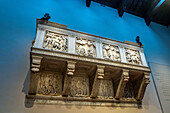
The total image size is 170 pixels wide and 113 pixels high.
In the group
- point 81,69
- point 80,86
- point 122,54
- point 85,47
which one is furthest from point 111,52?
point 80,86

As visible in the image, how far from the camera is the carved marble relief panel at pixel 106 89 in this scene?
543 centimetres

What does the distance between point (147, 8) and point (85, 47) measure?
7252mm

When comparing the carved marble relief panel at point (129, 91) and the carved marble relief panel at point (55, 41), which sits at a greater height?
the carved marble relief panel at point (55, 41)

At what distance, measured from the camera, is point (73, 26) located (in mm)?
6844

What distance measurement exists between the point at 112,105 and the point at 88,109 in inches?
41.8

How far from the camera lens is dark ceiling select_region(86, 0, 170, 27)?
8883 mm

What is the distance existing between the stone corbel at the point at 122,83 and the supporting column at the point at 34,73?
123 inches

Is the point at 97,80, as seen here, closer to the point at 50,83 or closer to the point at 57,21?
the point at 50,83

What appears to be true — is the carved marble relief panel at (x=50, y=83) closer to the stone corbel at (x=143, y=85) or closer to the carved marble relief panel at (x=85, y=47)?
the carved marble relief panel at (x=85, y=47)

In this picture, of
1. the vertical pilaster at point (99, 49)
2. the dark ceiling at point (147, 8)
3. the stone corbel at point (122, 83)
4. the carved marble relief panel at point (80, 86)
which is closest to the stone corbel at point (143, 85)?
the stone corbel at point (122, 83)

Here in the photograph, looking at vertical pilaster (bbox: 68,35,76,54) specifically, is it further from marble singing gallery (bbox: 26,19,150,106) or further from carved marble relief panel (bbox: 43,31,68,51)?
carved marble relief panel (bbox: 43,31,68,51)

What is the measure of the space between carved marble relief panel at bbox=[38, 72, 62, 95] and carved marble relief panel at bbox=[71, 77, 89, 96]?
1.70 ft

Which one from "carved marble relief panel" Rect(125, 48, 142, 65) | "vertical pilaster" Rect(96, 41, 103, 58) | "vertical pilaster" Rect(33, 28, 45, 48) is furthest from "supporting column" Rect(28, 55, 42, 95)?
"carved marble relief panel" Rect(125, 48, 142, 65)

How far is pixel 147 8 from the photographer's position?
973 centimetres
